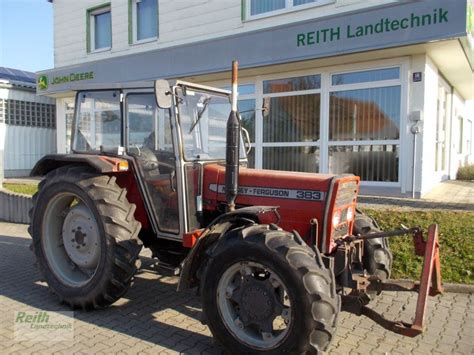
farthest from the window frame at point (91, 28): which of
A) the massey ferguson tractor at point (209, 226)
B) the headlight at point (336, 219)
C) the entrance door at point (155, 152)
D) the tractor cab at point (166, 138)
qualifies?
the headlight at point (336, 219)

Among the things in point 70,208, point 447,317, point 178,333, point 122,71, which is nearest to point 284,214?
point 178,333

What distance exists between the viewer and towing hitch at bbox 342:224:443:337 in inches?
122

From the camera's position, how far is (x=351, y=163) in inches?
405

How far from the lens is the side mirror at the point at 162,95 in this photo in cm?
374

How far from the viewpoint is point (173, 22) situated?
1335 cm

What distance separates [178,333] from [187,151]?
1.68 meters

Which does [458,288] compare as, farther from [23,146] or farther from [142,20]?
[23,146]

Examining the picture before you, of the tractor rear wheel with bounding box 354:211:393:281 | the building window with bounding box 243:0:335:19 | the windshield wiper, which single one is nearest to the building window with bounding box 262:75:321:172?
the building window with bounding box 243:0:335:19

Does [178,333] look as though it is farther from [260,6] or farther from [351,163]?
[260,6]

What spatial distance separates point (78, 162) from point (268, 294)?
2.52m

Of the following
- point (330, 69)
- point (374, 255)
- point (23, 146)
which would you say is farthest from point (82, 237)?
point (23, 146)

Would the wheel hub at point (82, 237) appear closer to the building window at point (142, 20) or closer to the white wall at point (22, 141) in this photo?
the building window at point (142, 20)

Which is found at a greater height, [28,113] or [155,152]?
[28,113]

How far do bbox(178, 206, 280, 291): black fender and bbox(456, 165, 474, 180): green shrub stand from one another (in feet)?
43.8
